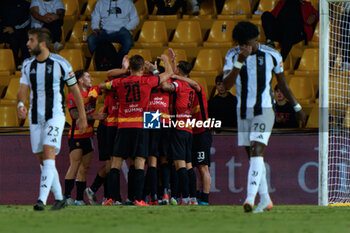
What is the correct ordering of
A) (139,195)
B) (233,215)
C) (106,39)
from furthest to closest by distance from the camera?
(106,39) < (139,195) < (233,215)

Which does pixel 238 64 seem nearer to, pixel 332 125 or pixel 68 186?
pixel 68 186

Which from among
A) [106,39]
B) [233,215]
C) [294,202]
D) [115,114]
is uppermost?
[106,39]

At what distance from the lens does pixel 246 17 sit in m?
14.3

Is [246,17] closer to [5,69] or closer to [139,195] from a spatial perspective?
[5,69]

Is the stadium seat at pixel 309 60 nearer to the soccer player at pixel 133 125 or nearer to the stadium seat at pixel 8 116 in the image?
the soccer player at pixel 133 125

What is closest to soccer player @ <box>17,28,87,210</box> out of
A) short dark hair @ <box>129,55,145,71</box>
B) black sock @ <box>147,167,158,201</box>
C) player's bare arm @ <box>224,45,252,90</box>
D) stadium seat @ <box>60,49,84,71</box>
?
player's bare arm @ <box>224,45,252,90</box>

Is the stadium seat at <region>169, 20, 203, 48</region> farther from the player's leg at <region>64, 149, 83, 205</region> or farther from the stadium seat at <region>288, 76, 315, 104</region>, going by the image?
the player's leg at <region>64, 149, 83, 205</region>

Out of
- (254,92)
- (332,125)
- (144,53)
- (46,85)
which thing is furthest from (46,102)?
(144,53)

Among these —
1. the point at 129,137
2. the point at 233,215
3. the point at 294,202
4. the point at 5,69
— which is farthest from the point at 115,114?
the point at 5,69

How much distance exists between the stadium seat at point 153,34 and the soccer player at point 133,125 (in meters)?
4.56

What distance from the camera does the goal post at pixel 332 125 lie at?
368 inches

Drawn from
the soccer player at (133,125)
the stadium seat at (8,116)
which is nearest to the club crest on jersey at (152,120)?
the soccer player at (133,125)

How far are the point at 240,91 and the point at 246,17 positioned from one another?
286 inches

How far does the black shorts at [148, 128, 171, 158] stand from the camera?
9.74 metres
